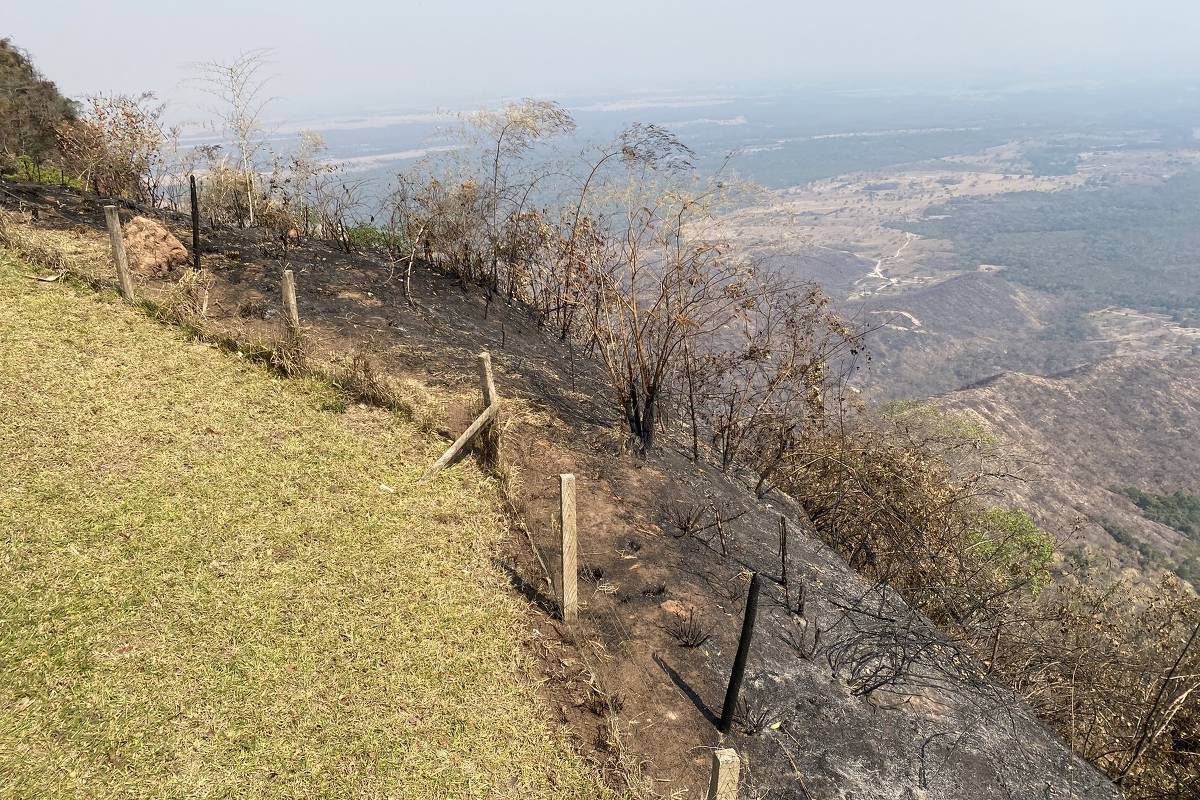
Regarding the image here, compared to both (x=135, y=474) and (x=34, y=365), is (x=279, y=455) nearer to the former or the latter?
(x=135, y=474)

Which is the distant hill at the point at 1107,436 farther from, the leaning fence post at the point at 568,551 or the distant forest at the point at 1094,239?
the distant forest at the point at 1094,239

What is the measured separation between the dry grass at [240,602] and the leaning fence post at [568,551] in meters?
0.40

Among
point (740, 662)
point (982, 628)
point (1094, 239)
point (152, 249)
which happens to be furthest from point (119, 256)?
point (1094, 239)

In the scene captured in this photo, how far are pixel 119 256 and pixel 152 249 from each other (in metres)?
1.19

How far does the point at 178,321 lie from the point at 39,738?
535 cm

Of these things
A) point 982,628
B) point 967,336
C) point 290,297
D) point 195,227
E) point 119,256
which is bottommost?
point 967,336

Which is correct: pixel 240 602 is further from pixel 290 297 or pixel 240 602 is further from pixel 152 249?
pixel 152 249

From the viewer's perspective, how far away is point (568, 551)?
4617 mm

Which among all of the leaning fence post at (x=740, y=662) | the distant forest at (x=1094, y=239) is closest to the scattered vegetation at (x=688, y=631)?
the leaning fence post at (x=740, y=662)

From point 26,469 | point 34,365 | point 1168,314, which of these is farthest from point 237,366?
point 1168,314

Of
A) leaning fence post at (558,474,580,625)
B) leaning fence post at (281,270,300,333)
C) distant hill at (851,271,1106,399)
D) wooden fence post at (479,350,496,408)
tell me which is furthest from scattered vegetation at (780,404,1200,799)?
distant hill at (851,271,1106,399)

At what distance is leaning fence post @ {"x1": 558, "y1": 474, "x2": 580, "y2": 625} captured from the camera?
4.50 m

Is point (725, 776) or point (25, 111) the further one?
point (25, 111)

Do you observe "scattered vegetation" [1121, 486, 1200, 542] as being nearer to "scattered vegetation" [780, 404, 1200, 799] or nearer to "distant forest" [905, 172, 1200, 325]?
"scattered vegetation" [780, 404, 1200, 799]
